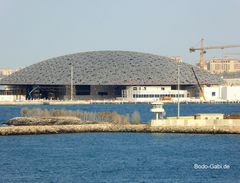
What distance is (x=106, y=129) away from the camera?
81.8 meters

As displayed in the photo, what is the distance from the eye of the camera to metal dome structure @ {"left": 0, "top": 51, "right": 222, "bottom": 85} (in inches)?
7347

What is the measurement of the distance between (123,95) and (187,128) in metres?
112

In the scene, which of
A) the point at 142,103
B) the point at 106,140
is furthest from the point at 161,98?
the point at 106,140

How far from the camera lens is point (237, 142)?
227ft

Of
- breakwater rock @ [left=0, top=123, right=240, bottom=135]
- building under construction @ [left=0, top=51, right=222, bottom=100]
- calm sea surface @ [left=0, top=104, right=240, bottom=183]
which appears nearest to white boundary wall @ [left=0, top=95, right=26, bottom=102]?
building under construction @ [left=0, top=51, right=222, bottom=100]

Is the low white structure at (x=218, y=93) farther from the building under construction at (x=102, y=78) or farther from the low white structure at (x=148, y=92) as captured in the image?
the low white structure at (x=148, y=92)

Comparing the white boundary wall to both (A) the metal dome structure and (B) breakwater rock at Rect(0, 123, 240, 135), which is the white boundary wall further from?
(B) breakwater rock at Rect(0, 123, 240, 135)

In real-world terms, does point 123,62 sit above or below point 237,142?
above

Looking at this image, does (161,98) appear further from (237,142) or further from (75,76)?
(237,142)

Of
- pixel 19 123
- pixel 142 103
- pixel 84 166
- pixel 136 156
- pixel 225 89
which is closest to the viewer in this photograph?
pixel 84 166

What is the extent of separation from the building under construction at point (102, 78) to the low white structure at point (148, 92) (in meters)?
0.21

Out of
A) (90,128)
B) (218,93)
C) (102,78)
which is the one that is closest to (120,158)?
(90,128)

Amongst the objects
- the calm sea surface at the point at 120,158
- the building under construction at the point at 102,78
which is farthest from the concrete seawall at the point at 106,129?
the building under construction at the point at 102,78

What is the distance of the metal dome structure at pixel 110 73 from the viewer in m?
187
